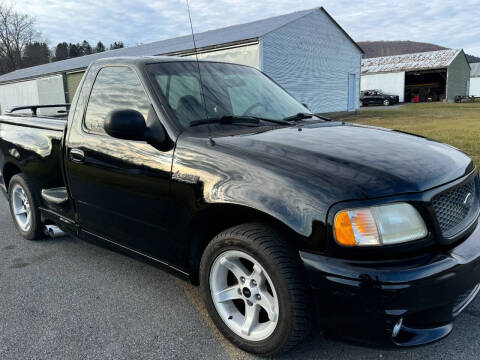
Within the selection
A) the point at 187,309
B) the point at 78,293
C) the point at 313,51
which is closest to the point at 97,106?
the point at 78,293

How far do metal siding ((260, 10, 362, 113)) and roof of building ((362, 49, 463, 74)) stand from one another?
23.2 m

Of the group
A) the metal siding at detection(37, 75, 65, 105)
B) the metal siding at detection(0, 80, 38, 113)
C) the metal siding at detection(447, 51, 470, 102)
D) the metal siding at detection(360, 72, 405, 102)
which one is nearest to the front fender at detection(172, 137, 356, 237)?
the metal siding at detection(37, 75, 65, 105)

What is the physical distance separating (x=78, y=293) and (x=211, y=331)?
3.94 feet

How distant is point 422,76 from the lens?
50969mm

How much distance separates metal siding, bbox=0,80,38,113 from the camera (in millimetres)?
31500

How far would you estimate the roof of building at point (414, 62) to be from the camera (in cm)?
4584

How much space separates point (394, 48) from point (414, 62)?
86027 millimetres

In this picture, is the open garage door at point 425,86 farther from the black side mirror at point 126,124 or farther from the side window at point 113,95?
the black side mirror at point 126,124

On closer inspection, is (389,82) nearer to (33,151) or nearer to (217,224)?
(33,151)

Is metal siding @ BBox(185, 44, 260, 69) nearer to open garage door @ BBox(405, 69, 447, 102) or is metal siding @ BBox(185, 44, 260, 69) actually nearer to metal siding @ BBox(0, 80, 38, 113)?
metal siding @ BBox(0, 80, 38, 113)

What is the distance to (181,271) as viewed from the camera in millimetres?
2672

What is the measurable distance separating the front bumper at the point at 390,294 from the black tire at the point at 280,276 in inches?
3.4

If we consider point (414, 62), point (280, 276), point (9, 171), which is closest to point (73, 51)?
point (414, 62)

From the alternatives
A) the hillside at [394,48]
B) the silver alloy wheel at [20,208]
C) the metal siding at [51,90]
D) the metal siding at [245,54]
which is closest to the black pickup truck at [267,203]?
the silver alloy wheel at [20,208]
